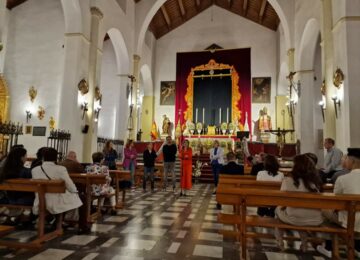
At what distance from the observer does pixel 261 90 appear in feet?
52.4

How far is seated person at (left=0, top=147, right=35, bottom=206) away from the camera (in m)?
3.31

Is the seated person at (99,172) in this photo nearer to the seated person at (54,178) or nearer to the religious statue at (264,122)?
the seated person at (54,178)

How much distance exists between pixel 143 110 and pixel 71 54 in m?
8.64

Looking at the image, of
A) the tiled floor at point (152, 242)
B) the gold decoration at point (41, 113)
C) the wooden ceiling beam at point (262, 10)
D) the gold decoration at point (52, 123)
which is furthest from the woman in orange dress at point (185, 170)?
the wooden ceiling beam at point (262, 10)

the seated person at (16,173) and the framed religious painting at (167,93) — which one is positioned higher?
the framed religious painting at (167,93)

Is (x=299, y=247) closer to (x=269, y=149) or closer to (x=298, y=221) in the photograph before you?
(x=298, y=221)

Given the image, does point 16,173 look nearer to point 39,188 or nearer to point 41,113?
point 39,188

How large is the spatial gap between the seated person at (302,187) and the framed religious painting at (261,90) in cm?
1366

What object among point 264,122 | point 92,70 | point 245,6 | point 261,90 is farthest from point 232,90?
point 92,70

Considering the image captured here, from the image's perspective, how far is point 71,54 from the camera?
8617mm

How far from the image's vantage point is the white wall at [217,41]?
16.2 metres

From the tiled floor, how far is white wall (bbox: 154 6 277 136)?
12524 millimetres

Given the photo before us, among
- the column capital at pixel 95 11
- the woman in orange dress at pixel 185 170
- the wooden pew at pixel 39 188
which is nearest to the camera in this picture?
the wooden pew at pixel 39 188

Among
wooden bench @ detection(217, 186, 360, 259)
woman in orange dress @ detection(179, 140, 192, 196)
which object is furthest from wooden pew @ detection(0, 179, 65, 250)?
woman in orange dress @ detection(179, 140, 192, 196)
